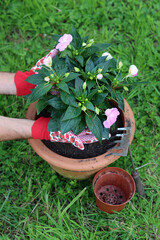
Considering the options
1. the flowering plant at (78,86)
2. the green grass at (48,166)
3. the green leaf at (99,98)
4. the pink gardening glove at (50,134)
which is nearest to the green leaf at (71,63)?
the flowering plant at (78,86)

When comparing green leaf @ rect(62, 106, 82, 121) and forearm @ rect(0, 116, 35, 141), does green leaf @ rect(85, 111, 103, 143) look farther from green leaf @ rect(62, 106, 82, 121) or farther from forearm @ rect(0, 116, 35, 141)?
forearm @ rect(0, 116, 35, 141)

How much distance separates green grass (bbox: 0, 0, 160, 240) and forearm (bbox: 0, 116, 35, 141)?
0.48m

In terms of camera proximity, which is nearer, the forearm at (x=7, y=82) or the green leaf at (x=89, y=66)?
the green leaf at (x=89, y=66)

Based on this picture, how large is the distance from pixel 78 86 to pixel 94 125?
0.23m

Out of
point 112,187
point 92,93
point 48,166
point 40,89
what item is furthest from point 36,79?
point 112,187

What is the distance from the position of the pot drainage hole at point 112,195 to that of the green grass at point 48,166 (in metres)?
0.07

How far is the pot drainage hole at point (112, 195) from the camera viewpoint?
1.99 m

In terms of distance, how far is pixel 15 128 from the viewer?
178 centimetres

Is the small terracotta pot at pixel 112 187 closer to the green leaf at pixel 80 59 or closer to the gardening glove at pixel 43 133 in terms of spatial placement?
the gardening glove at pixel 43 133

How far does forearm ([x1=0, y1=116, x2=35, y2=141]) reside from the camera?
1758 millimetres

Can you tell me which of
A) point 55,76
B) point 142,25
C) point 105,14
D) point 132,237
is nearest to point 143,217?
point 132,237

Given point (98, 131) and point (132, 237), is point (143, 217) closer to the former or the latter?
point (132, 237)

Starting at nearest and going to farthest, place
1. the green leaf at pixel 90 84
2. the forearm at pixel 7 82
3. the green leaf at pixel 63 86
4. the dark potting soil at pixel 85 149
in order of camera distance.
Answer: the green leaf at pixel 63 86 < the green leaf at pixel 90 84 < the dark potting soil at pixel 85 149 < the forearm at pixel 7 82

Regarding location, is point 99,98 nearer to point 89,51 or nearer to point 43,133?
point 89,51
